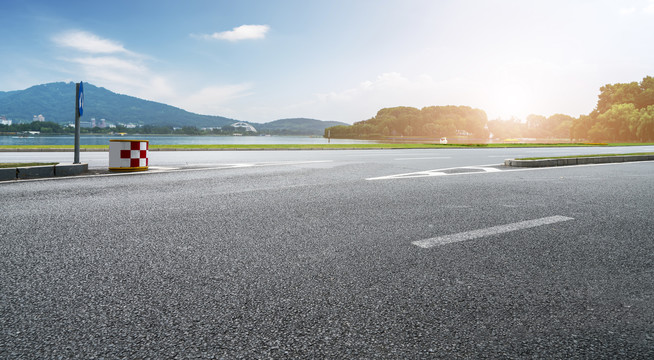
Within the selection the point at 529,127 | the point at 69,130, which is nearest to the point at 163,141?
the point at 69,130

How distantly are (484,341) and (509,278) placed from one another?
0.93 metres

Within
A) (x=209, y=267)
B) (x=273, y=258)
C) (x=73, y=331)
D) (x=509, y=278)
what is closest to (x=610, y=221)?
(x=509, y=278)

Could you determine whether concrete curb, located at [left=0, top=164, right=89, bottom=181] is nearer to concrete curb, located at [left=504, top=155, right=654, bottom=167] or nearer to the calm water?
concrete curb, located at [left=504, top=155, right=654, bottom=167]

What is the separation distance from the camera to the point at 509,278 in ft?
8.59

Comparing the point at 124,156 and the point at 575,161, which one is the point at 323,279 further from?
the point at 575,161

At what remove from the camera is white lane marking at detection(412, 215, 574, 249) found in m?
3.44

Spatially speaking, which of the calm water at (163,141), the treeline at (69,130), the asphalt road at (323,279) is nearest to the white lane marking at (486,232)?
the asphalt road at (323,279)

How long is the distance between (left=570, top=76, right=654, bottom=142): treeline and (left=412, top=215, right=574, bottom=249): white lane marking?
7852cm

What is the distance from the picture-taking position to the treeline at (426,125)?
146325mm

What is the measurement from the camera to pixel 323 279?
101 inches

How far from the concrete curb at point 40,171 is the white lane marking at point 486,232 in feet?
26.8

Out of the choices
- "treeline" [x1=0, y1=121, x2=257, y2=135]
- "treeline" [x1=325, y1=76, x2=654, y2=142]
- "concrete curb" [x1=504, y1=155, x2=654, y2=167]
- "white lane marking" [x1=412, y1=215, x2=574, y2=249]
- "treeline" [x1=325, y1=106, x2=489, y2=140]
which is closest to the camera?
"white lane marking" [x1=412, y1=215, x2=574, y2=249]

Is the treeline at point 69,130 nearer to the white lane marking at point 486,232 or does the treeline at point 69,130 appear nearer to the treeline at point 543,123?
the treeline at point 543,123

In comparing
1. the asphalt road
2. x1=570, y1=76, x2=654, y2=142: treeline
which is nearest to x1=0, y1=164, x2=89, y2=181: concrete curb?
the asphalt road
